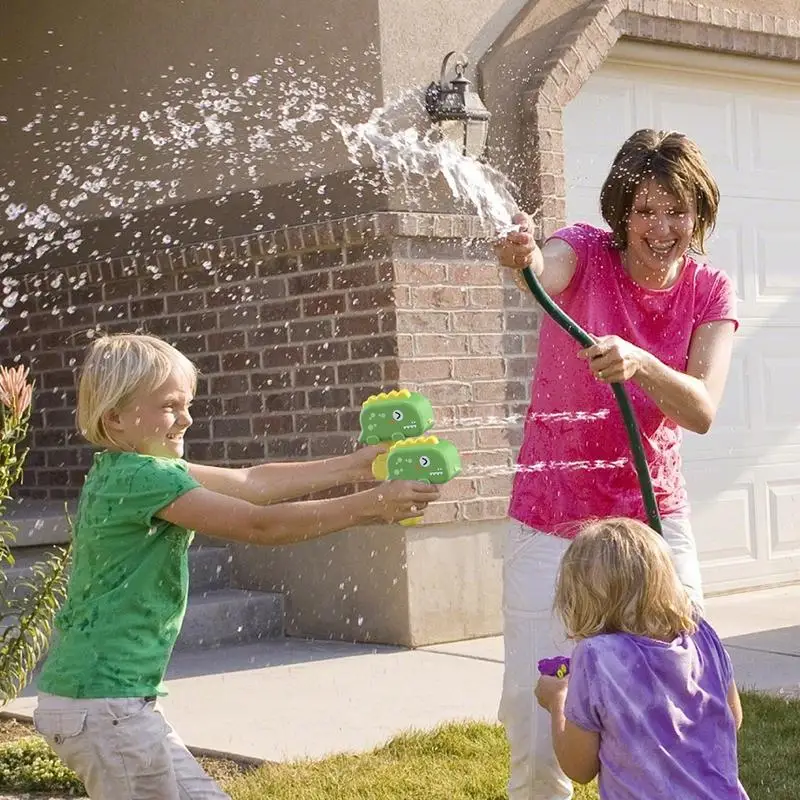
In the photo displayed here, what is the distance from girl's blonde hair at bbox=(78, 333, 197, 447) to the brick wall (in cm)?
369

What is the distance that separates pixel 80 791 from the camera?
15.6 ft

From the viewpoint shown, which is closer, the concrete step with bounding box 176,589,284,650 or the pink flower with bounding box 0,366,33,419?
the pink flower with bounding box 0,366,33,419

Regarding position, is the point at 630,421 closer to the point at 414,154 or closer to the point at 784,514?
the point at 414,154

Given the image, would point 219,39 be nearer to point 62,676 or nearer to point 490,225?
point 490,225

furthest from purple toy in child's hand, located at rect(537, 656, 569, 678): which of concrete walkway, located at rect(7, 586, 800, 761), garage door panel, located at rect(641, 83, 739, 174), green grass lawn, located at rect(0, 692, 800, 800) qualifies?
garage door panel, located at rect(641, 83, 739, 174)

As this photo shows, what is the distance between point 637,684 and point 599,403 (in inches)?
40.8

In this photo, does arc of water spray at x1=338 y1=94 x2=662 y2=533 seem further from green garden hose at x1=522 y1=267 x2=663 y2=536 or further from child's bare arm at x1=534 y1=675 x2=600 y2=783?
child's bare arm at x1=534 y1=675 x2=600 y2=783

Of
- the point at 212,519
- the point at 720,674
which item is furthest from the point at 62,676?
the point at 720,674

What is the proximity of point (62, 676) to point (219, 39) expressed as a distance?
522 centimetres

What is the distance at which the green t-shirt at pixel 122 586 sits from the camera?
3.19 meters

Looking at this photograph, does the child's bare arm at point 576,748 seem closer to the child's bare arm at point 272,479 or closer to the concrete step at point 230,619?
the child's bare arm at point 272,479

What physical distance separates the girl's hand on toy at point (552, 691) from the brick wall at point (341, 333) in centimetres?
399

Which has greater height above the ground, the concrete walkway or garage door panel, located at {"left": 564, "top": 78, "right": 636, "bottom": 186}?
garage door panel, located at {"left": 564, "top": 78, "right": 636, "bottom": 186}

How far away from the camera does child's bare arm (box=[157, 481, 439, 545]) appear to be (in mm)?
3150
